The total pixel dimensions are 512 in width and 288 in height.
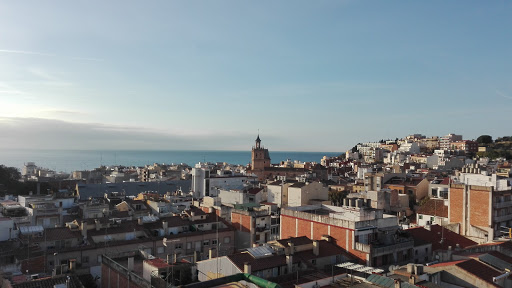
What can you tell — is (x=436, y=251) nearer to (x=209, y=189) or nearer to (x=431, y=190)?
(x=431, y=190)

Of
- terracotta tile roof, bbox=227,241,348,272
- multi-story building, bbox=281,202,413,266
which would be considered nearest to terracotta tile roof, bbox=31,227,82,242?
→ terracotta tile roof, bbox=227,241,348,272

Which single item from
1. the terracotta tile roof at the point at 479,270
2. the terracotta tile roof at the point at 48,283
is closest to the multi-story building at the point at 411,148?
the terracotta tile roof at the point at 479,270

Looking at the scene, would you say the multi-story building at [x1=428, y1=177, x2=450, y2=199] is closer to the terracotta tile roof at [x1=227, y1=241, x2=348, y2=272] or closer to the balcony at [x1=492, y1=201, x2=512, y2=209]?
the balcony at [x1=492, y1=201, x2=512, y2=209]

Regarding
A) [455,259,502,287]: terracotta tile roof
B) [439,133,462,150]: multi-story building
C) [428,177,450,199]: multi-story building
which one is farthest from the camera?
[439,133,462,150]: multi-story building

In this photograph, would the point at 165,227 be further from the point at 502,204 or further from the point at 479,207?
the point at 502,204

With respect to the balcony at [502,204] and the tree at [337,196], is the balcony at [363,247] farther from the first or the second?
the tree at [337,196]

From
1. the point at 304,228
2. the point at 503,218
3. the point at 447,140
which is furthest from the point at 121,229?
the point at 447,140

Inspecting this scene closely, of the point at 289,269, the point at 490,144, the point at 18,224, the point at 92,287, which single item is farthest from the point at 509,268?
the point at 490,144
